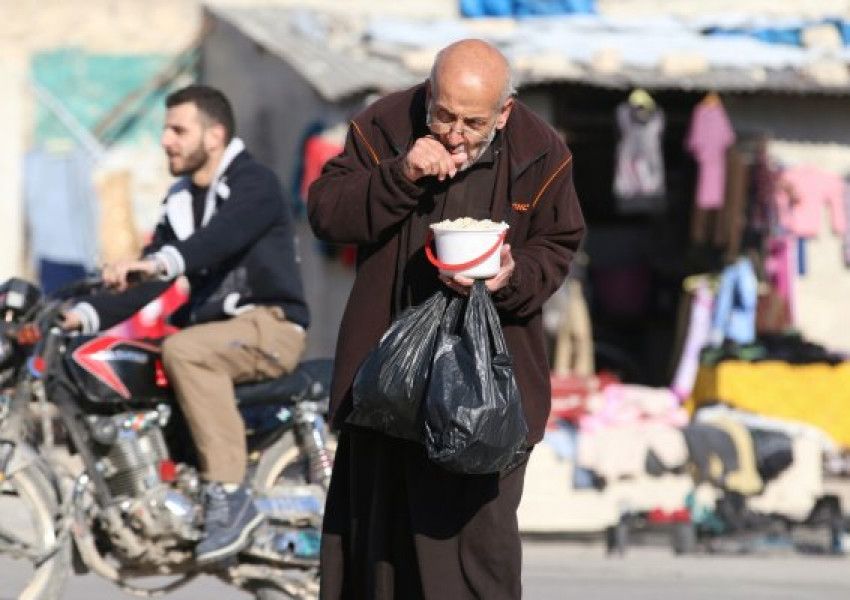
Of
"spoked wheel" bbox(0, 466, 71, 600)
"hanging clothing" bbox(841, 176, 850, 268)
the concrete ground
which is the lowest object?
the concrete ground

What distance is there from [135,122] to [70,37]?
3.55ft

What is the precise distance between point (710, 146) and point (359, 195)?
34.3 feet

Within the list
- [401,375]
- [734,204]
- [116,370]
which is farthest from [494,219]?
[734,204]

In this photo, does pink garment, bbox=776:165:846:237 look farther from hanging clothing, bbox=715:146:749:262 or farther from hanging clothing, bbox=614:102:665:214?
hanging clothing, bbox=614:102:665:214

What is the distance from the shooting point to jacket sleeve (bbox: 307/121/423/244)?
530 cm

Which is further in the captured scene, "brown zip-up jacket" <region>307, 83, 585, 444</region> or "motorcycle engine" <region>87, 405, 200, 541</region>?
"motorcycle engine" <region>87, 405, 200, 541</region>

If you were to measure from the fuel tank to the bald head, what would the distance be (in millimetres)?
2514

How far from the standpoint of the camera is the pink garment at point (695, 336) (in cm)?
1588

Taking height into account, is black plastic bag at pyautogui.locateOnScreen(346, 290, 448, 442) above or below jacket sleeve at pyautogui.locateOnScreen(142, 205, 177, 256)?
below

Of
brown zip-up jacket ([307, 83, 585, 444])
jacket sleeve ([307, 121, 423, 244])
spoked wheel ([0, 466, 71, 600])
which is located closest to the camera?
jacket sleeve ([307, 121, 423, 244])

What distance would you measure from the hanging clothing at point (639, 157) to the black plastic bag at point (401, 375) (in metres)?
10.3

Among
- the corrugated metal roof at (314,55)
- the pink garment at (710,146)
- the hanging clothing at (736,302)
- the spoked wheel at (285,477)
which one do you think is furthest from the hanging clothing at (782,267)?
the spoked wheel at (285,477)

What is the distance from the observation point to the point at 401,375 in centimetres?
523

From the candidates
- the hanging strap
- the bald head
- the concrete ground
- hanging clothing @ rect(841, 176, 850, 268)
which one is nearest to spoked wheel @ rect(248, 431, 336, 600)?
the concrete ground
